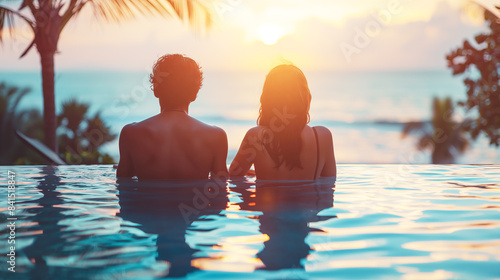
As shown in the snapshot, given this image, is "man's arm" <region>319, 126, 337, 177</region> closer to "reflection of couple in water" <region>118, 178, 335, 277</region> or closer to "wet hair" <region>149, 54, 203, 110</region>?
"reflection of couple in water" <region>118, 178, 335, 277</region>

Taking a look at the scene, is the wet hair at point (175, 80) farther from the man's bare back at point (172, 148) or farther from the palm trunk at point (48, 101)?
the palm trunk at point (48, 101)

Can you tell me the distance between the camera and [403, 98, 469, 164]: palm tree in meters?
21.5

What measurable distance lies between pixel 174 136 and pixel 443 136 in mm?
20328

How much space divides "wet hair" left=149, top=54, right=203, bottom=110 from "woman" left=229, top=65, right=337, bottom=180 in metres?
0.63

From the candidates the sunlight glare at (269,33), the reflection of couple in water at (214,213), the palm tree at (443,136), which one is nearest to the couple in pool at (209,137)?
the reflection of couple in water at (214,213)

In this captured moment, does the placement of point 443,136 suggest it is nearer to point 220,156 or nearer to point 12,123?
point 12,123

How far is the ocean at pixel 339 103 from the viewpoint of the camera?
96.8 ft

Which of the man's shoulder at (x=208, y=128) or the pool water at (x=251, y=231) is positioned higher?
the man's shoulder at (x=208, y=128)

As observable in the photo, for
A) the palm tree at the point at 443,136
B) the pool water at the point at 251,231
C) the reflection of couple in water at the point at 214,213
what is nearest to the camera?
the pool water at the point at 251,231

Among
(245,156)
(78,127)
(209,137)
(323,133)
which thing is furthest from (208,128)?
(78,127)

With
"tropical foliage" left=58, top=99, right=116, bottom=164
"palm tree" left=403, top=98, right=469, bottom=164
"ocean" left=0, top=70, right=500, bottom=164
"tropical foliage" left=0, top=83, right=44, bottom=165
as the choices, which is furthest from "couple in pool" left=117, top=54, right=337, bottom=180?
"ocean" left=0, top=70, right=500, bottom=164

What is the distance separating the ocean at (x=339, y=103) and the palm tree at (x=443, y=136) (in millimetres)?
1363

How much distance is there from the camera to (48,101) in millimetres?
8438

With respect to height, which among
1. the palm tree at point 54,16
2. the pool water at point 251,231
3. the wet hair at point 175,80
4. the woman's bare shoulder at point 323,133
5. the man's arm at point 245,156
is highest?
the palm tree at point 54,16
